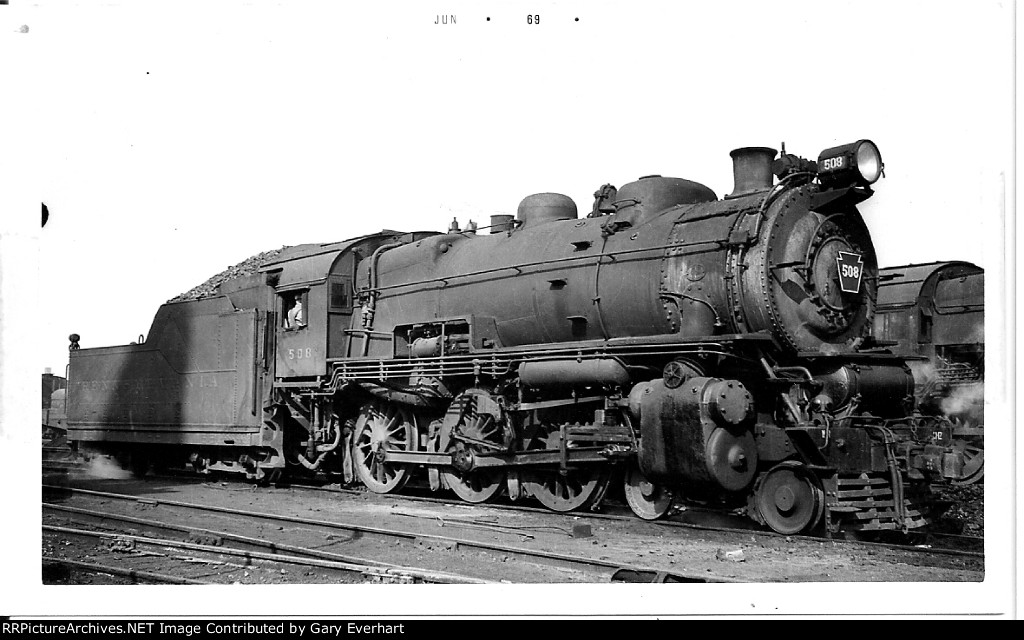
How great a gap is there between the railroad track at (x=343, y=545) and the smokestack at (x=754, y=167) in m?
4.38

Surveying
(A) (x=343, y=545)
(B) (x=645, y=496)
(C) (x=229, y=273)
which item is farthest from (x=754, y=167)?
(C) (x=229, y=273)

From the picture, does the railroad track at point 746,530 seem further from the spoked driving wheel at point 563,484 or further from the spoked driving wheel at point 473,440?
the spoked driving wheel at point 473,440

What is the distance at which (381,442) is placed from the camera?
42.7 feet

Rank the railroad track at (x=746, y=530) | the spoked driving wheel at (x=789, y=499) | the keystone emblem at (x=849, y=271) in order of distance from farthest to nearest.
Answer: the keystone emblem at (x=849, y=271)
the spoked driving wheel at (x=789, y=499)
the railroad track at (x=746, y=530)

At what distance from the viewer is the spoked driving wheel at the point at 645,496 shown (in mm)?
9758

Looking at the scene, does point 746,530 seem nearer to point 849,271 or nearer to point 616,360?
point 616,360

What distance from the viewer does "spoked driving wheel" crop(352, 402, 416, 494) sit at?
505 inches

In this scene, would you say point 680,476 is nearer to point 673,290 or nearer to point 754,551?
point 754,551

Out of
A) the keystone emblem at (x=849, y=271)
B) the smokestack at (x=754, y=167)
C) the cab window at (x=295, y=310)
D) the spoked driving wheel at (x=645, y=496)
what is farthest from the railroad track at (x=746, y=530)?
the cab window at (x=295, y=310)

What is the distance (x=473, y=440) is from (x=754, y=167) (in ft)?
15.0

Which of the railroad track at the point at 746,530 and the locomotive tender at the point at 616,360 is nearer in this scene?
the railroad track at the point at 746,530

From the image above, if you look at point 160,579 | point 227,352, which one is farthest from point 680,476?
point 227,352

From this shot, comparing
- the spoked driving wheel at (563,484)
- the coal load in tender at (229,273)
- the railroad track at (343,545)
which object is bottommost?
the railroad track at (343,545)

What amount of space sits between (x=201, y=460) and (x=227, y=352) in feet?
7.56
